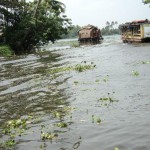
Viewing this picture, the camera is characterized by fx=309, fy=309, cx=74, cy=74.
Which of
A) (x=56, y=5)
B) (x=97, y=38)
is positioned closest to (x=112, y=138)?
(x=56, y=5)

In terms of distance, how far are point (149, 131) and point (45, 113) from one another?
130 inches

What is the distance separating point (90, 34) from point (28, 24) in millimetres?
25598

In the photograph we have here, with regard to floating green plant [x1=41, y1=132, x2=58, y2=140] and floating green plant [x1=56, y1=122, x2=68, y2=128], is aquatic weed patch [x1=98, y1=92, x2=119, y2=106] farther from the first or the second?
floating green plant [x1=41, y1=132, x2=58, y2=140]

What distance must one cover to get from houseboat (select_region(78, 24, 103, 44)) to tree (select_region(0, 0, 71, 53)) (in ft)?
62.4

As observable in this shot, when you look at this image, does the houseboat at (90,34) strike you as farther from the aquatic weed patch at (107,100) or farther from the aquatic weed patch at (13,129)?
the aquatic weed patch at (13,129)

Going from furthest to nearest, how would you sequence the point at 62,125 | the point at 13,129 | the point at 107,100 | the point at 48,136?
1. the point at 107,100
2. the point at 13,129
3. the point at 62,125
4. the point at 48,136

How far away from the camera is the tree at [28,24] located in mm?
40719

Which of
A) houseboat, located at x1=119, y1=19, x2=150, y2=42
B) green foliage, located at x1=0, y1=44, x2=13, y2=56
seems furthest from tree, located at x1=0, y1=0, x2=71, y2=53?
houseboat, located at x1=119, y1=19, x2=150, y2=42

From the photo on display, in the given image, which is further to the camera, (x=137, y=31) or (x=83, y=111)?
(x=137, y=31)

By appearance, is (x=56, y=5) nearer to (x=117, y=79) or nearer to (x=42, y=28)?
(x=42, y=28)

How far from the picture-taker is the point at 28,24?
39.9 metres

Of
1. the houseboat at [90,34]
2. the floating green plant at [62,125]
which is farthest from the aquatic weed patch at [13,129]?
the houseboat at [90,34]

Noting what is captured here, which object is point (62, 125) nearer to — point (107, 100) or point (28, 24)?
point (107, 100)

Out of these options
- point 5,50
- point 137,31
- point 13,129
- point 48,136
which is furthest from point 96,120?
point 137,31
